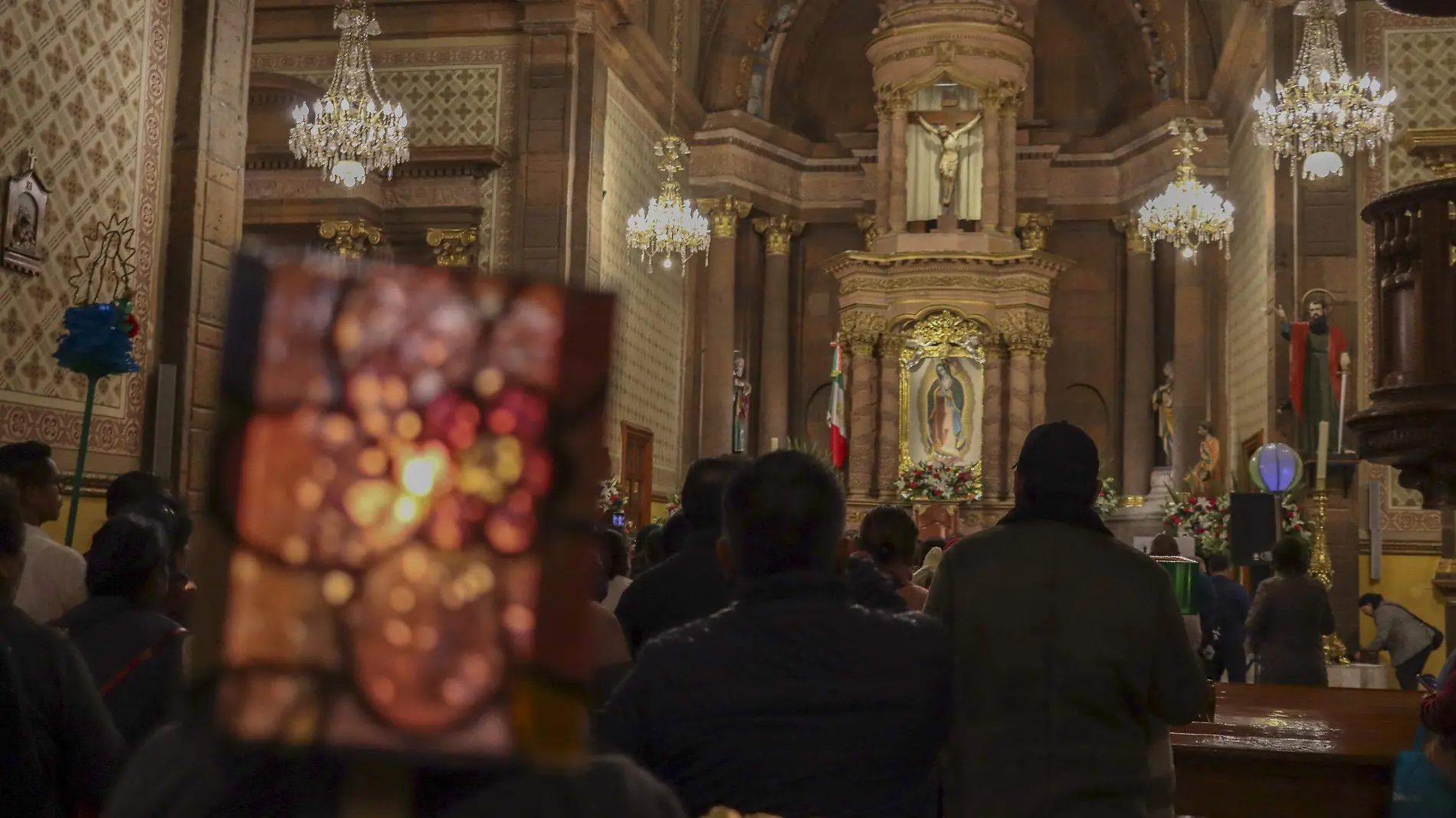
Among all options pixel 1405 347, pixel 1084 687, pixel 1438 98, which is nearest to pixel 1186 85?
pixel 1438 98

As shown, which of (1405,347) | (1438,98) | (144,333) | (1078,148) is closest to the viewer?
(1405,347)

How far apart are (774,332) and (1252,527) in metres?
11.0

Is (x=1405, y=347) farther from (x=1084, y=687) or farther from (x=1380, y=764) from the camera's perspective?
(x=1084, y=687)

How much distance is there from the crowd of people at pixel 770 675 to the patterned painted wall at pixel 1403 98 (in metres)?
10.0

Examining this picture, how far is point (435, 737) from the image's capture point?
0.96 meters

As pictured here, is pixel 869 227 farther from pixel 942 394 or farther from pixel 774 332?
pixel 942 394

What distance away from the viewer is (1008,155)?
71.9 feet

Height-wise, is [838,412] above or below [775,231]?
below

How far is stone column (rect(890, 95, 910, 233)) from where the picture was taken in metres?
22.0

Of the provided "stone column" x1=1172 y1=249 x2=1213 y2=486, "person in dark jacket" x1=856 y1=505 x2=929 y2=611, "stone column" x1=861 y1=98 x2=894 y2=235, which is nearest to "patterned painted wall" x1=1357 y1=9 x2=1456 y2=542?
"stone column" x1=1172 y1=249 x2=1213 y2=486

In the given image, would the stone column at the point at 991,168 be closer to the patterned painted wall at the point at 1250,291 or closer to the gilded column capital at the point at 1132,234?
the gilded column capital at the point at 1132,234

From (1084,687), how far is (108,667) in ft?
6.97

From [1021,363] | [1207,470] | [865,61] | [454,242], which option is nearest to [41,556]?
[454,242]

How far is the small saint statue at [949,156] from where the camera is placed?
22.0 meters
